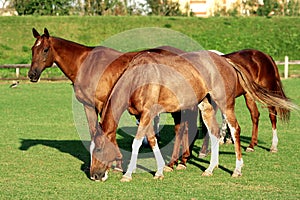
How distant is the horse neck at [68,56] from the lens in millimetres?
9484

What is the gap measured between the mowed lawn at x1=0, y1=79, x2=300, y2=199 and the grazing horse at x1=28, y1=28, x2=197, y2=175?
921 millimetres

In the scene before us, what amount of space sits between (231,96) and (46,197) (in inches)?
129

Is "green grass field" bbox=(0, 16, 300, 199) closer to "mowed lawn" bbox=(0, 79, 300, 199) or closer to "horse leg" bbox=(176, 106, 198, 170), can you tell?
"mowed lawn" bbox=(0, 79, 300, 199)

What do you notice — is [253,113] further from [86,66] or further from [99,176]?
[99,176]

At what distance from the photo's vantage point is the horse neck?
31.1 ft

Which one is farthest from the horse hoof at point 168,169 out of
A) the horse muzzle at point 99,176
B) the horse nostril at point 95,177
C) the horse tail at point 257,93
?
the horse tail at point 257,93

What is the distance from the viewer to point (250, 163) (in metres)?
9.79

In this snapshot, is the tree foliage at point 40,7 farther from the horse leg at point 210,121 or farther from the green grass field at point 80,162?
the horse leg at point 210,121

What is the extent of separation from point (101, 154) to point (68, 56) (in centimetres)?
223

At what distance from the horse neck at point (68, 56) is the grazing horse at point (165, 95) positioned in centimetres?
124

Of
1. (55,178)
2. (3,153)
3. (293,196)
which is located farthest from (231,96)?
(3,153)

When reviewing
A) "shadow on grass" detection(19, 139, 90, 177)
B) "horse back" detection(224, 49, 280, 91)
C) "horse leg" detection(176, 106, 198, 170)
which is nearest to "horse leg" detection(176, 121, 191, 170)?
"horse leg" detection(176, 106, 198, 170)

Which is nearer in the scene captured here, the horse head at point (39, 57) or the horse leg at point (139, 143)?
the horse leg at point (139, 143)

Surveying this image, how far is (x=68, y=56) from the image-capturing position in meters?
9.50
